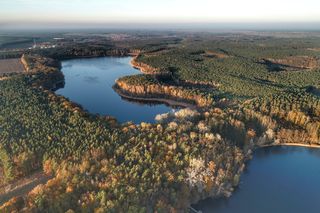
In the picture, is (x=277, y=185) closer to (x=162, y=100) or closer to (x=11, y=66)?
(x=162, y=100)

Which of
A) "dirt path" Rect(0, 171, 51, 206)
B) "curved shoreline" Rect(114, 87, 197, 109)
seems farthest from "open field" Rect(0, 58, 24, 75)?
"dirt path" Rect(0, 171, 51, 206)

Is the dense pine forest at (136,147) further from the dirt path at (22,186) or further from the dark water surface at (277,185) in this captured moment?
the dark water surface at (277,185)

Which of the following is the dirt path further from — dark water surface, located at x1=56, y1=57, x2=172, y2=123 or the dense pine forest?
dark water surface, located at x1=56, y1=57, x2=172, y2=123

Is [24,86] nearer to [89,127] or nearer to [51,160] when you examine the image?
[89,127]

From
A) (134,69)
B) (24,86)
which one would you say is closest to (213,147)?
(24,86)

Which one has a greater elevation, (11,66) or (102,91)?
(11,66)

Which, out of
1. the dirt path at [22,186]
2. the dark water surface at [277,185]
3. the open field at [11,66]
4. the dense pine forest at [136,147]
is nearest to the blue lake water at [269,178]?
the dark water surface at [277,185]

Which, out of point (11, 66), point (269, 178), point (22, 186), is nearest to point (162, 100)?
point (269, 178)
